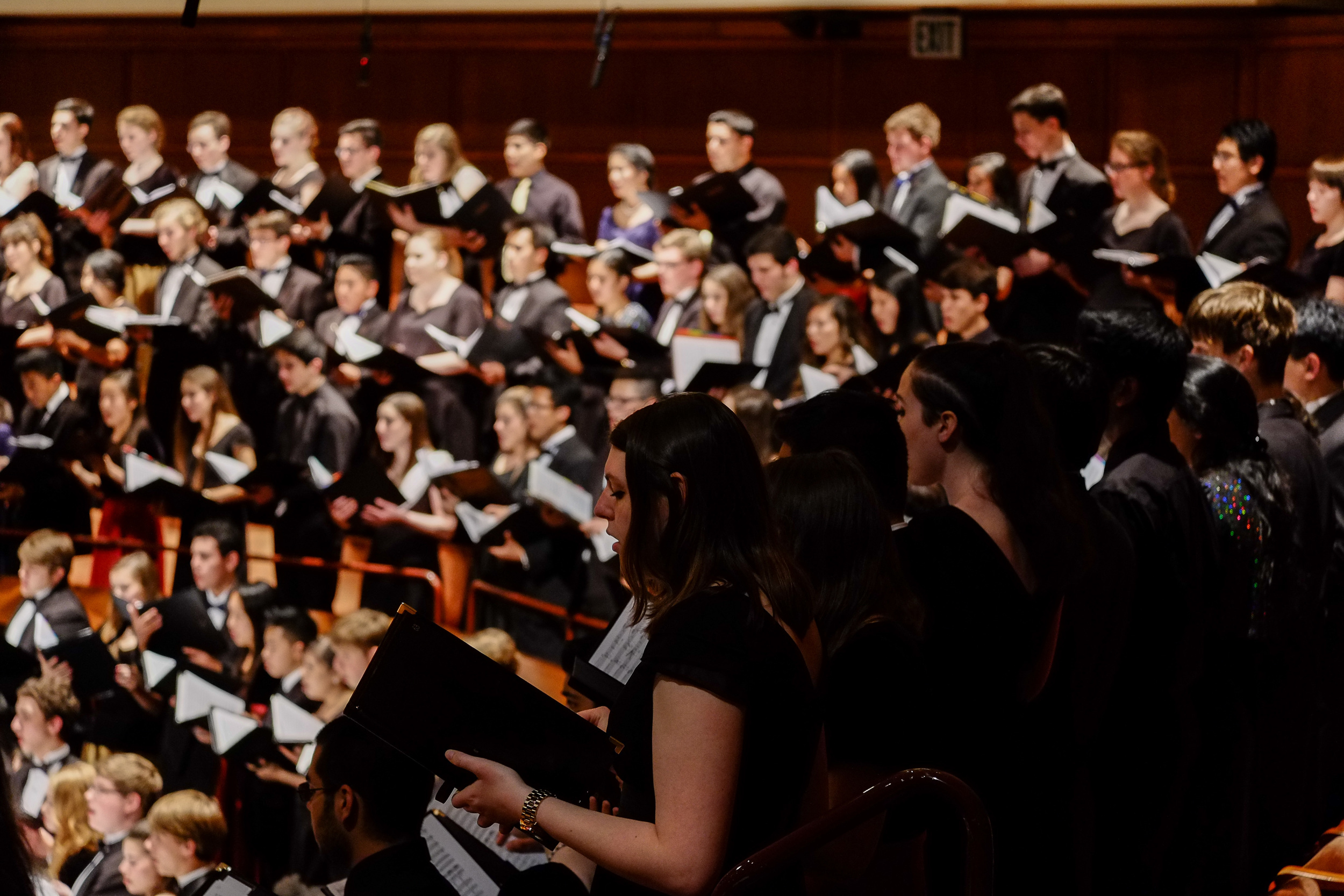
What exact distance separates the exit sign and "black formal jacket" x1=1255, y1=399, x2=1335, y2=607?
5675mm

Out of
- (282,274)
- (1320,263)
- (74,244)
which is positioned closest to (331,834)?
(1320,263)

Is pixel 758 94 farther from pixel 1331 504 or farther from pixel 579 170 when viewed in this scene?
pixel 1331 504

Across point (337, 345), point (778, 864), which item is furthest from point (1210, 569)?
point (337, 345)

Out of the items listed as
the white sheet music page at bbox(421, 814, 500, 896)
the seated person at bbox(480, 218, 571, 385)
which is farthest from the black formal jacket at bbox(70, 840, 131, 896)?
the white sheet music page at bbox(421, 814, 500, 896)

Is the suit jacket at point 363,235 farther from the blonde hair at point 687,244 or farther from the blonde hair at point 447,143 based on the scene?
the blonde hair at point 687,244

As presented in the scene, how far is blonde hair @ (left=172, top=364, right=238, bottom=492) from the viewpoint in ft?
23.1

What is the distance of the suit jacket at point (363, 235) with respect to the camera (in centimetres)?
795

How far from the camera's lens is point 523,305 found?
7.13m

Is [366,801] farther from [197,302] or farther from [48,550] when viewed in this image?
[197,302]

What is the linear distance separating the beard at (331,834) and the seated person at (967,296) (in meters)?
3.26

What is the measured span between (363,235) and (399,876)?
18.7ft

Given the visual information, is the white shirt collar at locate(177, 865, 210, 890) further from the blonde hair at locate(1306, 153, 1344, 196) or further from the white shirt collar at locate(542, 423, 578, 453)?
the blonde hair at locate(1306, 153, 1344, 196)

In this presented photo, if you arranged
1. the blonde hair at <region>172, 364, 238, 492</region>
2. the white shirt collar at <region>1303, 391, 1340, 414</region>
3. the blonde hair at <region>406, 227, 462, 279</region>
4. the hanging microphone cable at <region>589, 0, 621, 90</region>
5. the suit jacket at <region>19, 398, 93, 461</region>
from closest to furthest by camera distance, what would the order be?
the white shirt collar at <region>1303, 391, 1340, 414</region> → the blonde hair at <region>172, 364, 238, 492</region> → the blonde hair at <region>406, 227, 462, 279</region> → the suit jacket at <region>19, 398, 93, 461</region> → the hanging microphone cable at <region>589, 0, 621, 90</region>

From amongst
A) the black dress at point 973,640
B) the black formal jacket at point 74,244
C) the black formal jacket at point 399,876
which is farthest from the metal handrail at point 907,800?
the black formal jacket at point 74,244
